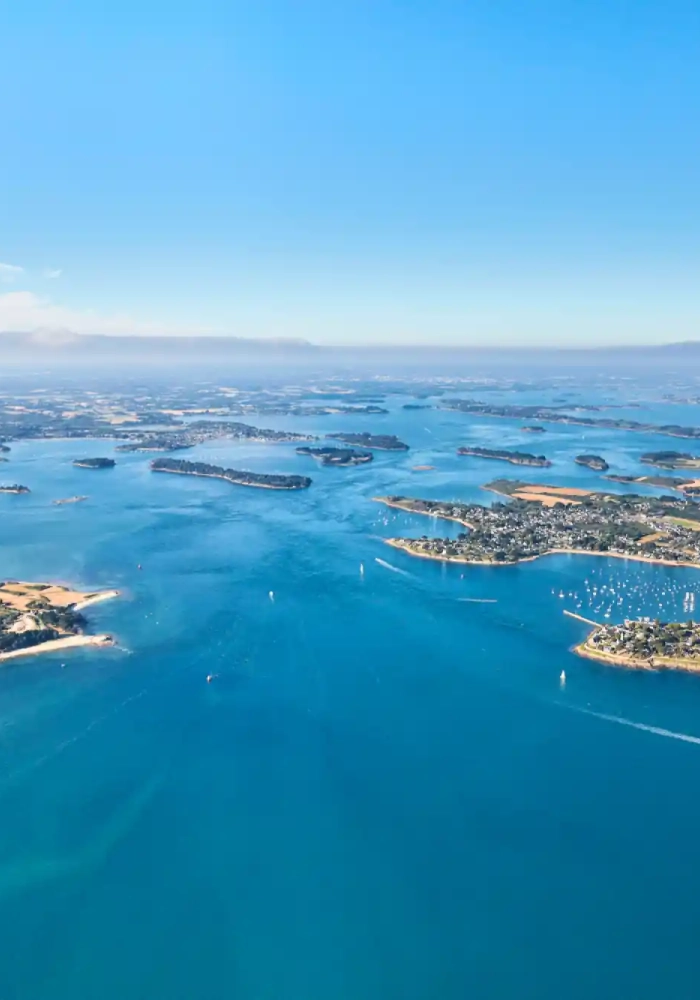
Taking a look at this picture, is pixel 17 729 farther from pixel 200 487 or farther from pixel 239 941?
pixel 200 487

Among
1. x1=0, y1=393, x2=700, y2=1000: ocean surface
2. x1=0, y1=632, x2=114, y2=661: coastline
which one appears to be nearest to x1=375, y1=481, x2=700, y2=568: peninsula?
x1=0, y1=393, x2=700, y2=1000: ocean surface

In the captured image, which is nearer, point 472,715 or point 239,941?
point 239,941

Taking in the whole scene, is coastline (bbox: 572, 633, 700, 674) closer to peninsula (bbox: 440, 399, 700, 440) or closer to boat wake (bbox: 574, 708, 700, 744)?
boat wake (bbox: 574, 708, 700, 744)

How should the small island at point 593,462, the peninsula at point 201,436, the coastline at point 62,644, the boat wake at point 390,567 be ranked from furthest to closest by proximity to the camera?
the peninsula at point 201,436
the small island at point 593,462
the boat wake at point 390,567
the coastline at point 62,644

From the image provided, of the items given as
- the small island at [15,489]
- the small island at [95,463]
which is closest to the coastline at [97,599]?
the small island at [15,489]

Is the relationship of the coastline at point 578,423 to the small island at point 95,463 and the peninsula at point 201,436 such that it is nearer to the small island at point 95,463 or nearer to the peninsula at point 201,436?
the peninsula at point 201,436

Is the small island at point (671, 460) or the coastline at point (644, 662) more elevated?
the small island at point (671, 460)

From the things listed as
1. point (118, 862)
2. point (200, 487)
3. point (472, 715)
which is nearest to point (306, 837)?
point (118, 862)
